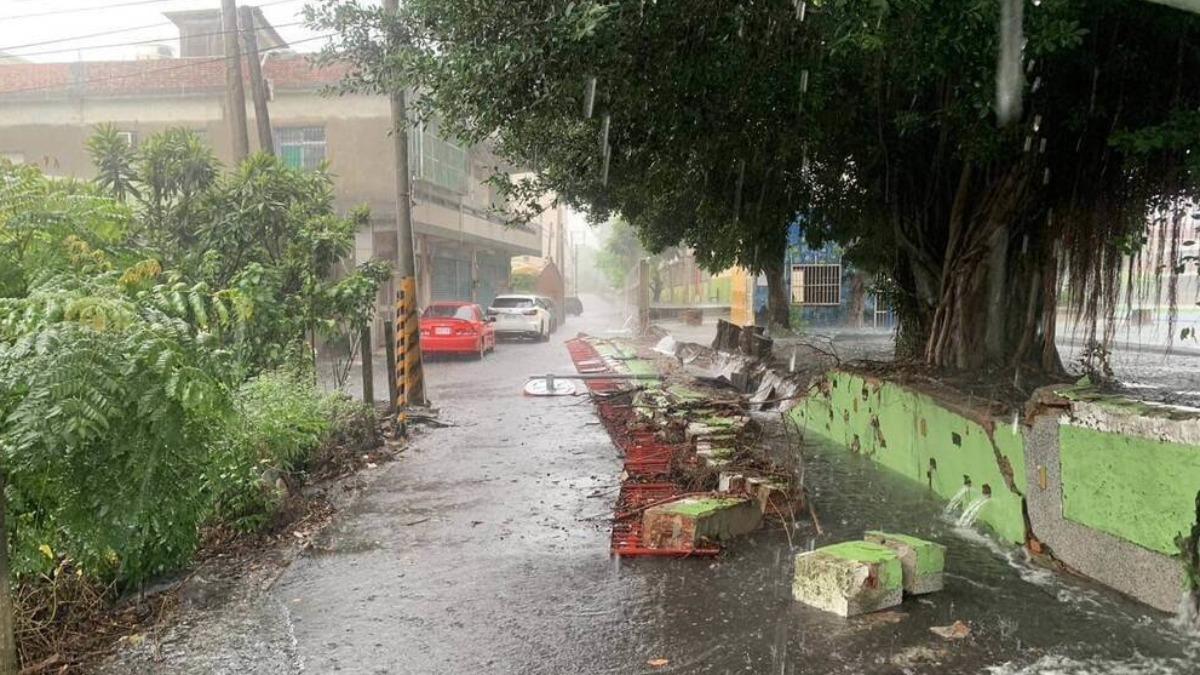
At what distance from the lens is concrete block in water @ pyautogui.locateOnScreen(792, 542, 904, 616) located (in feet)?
14.9

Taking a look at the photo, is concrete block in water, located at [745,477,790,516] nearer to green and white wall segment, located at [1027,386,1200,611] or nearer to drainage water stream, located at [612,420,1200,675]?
drainage water stream, located at [612,420,1200,675]

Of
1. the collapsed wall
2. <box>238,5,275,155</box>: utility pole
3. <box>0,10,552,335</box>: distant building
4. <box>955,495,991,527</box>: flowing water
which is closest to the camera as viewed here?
the collapsed wall

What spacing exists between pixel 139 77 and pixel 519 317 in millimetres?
13127

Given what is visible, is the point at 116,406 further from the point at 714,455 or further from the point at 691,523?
the point at 714,455

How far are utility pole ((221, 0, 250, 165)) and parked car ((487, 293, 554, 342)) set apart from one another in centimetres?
1209

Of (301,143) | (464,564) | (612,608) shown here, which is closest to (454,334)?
(301,143)

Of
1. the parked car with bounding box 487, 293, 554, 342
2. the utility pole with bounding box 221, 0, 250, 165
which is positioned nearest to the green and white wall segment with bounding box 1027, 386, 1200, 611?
the utility pole with bounding box 221, 0, 250, 165

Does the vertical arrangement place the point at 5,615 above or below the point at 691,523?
above

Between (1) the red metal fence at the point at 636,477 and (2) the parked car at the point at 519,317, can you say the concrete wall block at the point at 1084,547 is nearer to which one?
(1) the red metal fence at the point at 636,477

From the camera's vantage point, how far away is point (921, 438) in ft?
25.9

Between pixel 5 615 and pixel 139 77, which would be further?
pixel 139 77

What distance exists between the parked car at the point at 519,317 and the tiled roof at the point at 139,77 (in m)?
9.05

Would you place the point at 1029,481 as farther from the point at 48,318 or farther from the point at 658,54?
the point at 48,318

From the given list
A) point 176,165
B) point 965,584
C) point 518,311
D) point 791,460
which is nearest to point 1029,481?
point 965,584
